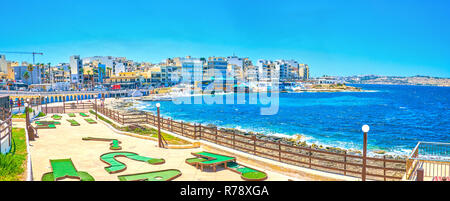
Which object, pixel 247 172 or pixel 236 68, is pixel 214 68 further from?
pixel 247 172

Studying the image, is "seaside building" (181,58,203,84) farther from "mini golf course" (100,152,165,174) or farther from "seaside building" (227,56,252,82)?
"mini golf course" (100,152,165,174)

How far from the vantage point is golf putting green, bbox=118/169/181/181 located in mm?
10812

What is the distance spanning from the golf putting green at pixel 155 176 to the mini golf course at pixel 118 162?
3.17ft

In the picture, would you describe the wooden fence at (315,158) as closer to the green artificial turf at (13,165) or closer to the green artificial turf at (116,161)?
the green artificial turf at (116,161)

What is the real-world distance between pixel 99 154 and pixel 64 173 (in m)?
3.63

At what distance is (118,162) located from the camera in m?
13.1

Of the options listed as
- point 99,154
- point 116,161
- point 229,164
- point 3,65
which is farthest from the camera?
point 3,65

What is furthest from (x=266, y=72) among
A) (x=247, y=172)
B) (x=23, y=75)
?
(x=247, y=172)

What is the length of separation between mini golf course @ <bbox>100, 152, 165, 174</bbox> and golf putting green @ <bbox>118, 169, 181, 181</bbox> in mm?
966

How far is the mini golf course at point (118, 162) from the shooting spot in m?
12.1

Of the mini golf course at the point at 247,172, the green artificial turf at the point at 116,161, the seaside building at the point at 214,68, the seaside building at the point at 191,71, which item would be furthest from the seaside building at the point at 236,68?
the mini golf course at the point at 247,172
